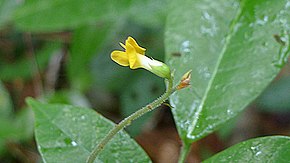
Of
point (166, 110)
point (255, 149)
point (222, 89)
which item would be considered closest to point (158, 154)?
point (166, 110)

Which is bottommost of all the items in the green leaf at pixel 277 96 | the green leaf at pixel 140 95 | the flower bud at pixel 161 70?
the flower bud at pixel 161 70

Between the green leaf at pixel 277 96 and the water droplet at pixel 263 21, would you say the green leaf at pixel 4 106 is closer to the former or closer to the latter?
the green leaf at pixel 277 96

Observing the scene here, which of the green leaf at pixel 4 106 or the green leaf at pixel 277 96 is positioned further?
the green leaf at pixel 277 96

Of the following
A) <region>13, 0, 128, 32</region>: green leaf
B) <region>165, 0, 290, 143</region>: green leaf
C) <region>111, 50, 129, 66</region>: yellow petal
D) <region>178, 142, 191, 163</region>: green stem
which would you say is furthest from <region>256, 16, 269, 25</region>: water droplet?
Result: <region>13, 0, 128, 32</region>: green leaf

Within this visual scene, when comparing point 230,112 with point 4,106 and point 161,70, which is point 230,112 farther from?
point 4,106

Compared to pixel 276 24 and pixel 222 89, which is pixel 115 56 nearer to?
pixel 222 89

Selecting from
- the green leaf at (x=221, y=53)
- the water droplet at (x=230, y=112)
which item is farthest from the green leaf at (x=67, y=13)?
the water droplet at (x=230, y=112)

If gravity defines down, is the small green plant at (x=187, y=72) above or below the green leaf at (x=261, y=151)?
above
